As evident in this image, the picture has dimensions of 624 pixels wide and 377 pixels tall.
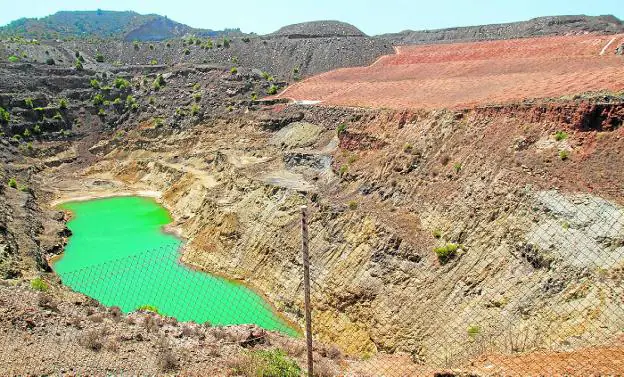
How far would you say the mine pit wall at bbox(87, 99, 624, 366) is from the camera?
1538 cm

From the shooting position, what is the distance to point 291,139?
3925cm

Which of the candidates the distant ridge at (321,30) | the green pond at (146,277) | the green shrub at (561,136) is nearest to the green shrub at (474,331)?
the green pond at (146,277)

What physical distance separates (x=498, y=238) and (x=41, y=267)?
19274 millimetres

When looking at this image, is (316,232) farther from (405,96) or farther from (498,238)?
(405,96)

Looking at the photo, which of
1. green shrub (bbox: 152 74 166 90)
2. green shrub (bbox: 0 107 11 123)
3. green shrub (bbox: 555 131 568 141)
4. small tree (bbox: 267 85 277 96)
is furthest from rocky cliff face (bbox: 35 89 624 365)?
green shrub (bbox: 152 74 166 90)

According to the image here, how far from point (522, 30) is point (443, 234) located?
55.7 meters

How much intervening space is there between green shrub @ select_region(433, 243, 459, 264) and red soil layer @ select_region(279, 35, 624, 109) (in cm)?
1026

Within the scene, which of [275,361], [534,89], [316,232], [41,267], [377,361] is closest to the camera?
[275,361]

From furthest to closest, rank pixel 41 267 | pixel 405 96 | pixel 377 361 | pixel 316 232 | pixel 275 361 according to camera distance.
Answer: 1. pixel 405 96
2. pixel 316 232
3. pixel 41 267
4. pixel 377 361
5. pixel 275 361

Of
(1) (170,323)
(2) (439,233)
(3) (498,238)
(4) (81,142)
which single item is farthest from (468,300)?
(4) (81,142)

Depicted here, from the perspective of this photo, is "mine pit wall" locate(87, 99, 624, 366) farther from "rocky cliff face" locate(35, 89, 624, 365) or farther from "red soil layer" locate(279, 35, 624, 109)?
"red soil layer" locate(279, 35, 624, 109)

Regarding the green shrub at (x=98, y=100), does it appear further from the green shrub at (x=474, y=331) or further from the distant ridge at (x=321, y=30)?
the green shrub at (x=474, y=331)

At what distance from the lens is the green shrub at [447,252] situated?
19.4 meters

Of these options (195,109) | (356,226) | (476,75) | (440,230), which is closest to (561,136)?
(440,230)
